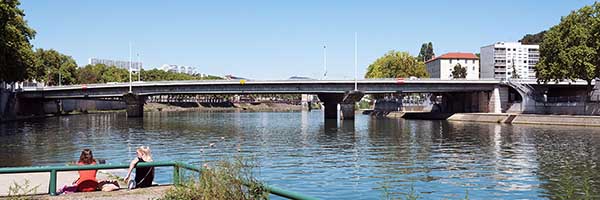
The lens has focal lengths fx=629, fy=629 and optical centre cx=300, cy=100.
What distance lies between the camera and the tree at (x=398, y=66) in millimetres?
132750

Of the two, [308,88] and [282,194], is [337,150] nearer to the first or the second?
[282,194]

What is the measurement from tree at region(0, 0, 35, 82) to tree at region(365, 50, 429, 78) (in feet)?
253

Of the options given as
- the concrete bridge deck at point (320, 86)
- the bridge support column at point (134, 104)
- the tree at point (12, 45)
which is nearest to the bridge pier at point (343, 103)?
the concrete bridge deck at point (320, 86)

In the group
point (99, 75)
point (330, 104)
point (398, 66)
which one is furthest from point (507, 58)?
point (99, 75)

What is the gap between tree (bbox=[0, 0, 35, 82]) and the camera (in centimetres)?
5170

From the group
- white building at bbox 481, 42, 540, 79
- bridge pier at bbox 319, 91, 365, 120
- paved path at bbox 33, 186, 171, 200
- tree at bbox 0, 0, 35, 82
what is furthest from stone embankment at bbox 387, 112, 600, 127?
white building at bbox 481, 42, 540, 79

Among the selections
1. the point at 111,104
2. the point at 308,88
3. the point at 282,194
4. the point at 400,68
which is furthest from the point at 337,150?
the point at 111,104

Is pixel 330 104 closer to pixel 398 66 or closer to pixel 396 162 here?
pixel 398 66

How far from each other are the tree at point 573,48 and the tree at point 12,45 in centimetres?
5519

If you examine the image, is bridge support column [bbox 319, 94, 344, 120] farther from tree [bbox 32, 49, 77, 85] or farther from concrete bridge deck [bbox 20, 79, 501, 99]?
tree [bbox 32, 49, 77, 85]

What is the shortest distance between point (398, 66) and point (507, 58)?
66793mm

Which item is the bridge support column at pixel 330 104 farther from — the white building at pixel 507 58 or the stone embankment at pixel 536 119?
the white building at pixel 507 58

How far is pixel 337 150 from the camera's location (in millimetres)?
36875

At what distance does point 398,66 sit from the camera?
13312 centimetres
